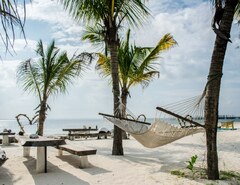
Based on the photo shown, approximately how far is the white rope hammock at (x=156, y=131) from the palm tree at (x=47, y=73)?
3605 millimetres

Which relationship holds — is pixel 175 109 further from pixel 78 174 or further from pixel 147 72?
pixel 147 72

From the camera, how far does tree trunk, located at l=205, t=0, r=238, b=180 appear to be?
399 centimetres

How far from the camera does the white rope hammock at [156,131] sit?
433 cm

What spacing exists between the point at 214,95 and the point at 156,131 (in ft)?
3.43

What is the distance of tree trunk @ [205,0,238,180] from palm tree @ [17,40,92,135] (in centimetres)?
461

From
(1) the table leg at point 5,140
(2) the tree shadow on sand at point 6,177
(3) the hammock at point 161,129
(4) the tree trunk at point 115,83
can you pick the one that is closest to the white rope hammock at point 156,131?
(3) the hammock at point 161,129

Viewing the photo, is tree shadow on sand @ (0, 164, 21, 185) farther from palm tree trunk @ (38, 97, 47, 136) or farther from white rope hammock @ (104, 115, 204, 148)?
palm tree trunk @ (38, 97, 47, 136)

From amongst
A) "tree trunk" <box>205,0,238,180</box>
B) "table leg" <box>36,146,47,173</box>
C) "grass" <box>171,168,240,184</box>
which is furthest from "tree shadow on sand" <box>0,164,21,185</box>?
"tree trunk" <box>205,0,238,180</box>

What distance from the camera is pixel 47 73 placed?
27.1ft

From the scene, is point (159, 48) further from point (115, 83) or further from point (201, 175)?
point (201, 175)

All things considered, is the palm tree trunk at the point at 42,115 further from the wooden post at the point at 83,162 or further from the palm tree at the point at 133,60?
the wooden post at the point at 83,162

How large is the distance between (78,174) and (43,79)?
15.2 ft

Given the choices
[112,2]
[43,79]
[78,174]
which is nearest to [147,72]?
[43,79]

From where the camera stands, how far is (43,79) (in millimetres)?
A: 8352
